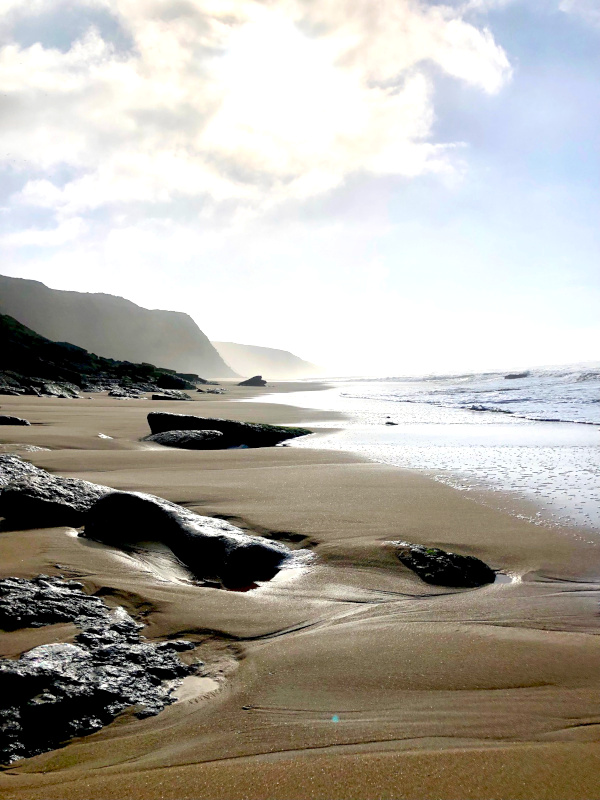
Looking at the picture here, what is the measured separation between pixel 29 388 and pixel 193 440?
18374 millimetres

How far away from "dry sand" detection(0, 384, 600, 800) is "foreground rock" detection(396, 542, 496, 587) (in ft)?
0.29

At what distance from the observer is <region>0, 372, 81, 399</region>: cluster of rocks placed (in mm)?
22141

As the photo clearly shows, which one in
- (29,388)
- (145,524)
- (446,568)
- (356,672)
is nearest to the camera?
(356,672)

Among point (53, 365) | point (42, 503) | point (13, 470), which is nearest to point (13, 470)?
point (13, 470)

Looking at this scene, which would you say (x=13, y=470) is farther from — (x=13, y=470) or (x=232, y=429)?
(x=232, y=429)

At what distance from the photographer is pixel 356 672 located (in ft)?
6.36

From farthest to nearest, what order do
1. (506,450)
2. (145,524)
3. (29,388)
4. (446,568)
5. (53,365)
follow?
(53,365), (29,388), (506,450), (145,524), (446,568)

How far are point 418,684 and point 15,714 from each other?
4.53 ft

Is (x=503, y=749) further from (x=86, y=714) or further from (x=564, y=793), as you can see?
(x=86, y=714)

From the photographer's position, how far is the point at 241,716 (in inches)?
64.9

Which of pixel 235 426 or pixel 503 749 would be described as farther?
pixel 235 426

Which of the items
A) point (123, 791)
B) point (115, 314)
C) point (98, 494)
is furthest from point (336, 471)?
point (115, 314)

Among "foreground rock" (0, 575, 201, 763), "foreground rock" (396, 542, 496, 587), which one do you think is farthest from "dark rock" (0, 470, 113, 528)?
"foreground rock" (396, 542, 496, 587)

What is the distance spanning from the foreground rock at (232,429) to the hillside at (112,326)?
353 ft
